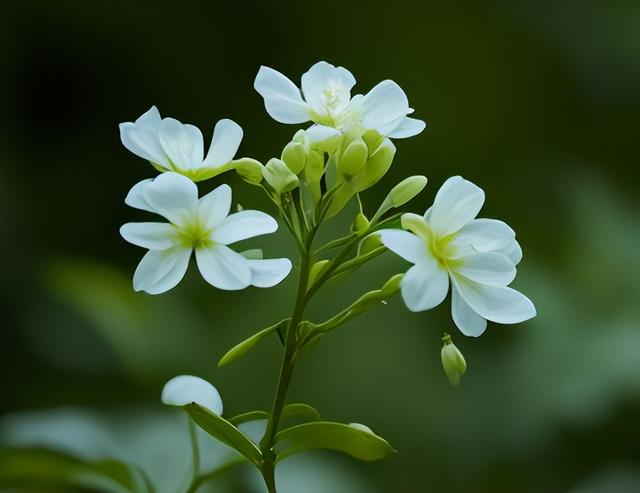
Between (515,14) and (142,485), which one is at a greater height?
(515,14)

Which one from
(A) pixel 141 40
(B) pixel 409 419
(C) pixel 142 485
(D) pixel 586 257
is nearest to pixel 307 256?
(C) pixel 142 485

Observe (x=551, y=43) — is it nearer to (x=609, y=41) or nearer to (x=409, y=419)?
(x=609, y=41)

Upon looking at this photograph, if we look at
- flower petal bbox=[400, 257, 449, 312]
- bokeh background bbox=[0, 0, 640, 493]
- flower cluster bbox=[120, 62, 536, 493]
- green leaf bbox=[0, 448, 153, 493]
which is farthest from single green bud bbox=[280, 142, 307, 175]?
bokeh background bbox=[0, 0, 640, 493]

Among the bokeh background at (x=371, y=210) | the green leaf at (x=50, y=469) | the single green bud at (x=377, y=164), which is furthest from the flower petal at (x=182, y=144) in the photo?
the bokeh background at (x=371, y=210)

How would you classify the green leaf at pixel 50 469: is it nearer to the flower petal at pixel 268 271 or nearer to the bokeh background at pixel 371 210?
the bokeh background at pixel 371 210

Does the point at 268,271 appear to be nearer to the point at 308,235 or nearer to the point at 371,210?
the point at 308,235

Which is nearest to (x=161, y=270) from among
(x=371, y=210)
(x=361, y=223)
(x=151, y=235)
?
(x=151, y=235)

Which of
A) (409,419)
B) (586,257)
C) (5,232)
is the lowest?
(409,419)
